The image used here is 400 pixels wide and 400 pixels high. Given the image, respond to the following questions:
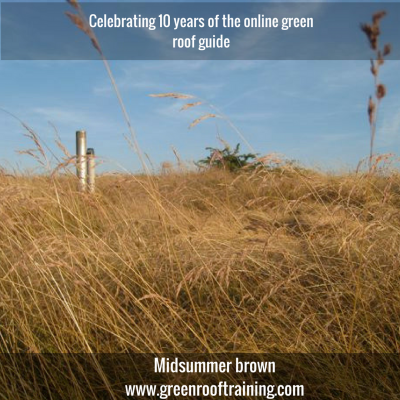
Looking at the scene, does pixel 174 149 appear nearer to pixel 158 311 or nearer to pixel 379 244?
pixel 158 311

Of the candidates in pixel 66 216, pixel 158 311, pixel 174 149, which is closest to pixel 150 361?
pixel 158 311

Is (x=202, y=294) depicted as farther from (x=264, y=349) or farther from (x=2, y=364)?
(x=2, y=364)

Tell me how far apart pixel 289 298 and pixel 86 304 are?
102 centimetres

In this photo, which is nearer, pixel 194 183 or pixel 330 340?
pixel 330 340

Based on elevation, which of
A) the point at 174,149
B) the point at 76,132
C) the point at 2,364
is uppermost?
the point at 76,132

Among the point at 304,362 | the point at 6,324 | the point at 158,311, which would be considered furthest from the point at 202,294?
the point at 6,324

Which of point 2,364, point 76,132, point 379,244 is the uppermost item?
point 76,132

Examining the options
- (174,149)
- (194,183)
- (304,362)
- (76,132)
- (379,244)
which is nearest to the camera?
(304,362)

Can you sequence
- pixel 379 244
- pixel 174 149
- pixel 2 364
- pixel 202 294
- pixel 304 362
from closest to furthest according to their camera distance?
pixel 304 362, pixel 2 364, pixel 202 294, pixel 174 149, pixel 379 244

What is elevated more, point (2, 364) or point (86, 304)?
point (86, 304)

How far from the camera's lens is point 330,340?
6.61 feet

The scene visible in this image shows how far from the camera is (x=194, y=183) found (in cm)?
808

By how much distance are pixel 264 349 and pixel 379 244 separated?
4.35ft

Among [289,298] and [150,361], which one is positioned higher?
[289,298]
